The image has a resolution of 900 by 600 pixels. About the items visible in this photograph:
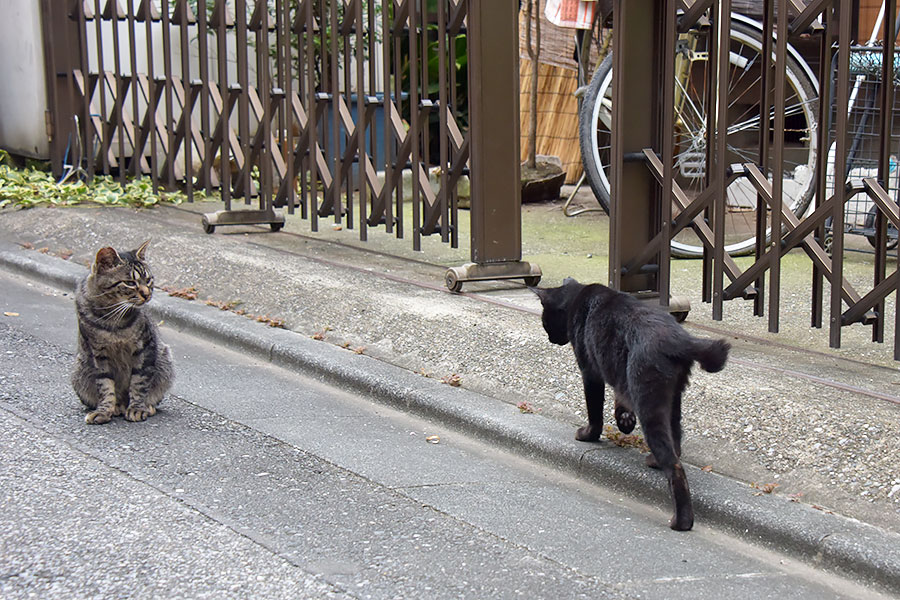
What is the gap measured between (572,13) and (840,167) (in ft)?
15.9

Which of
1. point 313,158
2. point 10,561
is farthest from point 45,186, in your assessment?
point 10,561

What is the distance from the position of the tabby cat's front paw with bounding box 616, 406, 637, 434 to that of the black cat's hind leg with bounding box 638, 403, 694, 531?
0.49 m

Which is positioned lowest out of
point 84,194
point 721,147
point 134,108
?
point 84,194

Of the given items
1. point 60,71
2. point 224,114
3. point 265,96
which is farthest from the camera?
point 60,71

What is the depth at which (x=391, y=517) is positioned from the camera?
3.68 m

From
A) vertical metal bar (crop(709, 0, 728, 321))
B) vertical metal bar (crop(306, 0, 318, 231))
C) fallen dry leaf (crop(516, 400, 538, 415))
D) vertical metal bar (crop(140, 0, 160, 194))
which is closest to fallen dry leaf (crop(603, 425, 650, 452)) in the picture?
fallen dry leaf (crop(516, 400, 538, 415))

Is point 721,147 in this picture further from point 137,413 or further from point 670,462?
point 137,413

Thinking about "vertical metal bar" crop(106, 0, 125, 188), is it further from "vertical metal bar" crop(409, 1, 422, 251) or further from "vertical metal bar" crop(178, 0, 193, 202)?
"vertical metal bar" crop(409, 1, 422, 251)

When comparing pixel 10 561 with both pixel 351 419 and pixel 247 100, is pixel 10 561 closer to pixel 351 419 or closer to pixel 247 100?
pixel 351 419

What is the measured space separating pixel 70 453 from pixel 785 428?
280 centimetres

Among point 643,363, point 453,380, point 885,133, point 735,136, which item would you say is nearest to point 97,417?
point 453,380

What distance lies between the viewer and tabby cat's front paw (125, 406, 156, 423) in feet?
15.2

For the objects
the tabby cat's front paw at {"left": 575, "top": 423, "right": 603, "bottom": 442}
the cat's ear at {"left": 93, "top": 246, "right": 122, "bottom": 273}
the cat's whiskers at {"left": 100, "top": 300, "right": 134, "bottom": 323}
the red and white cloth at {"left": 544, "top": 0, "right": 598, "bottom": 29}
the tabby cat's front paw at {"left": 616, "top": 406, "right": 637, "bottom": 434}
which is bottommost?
the tabby cat's front paw at {"left": 575, "top": 423, "right": 603, "bottom": 442}

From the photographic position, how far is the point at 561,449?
4199 millimetres
